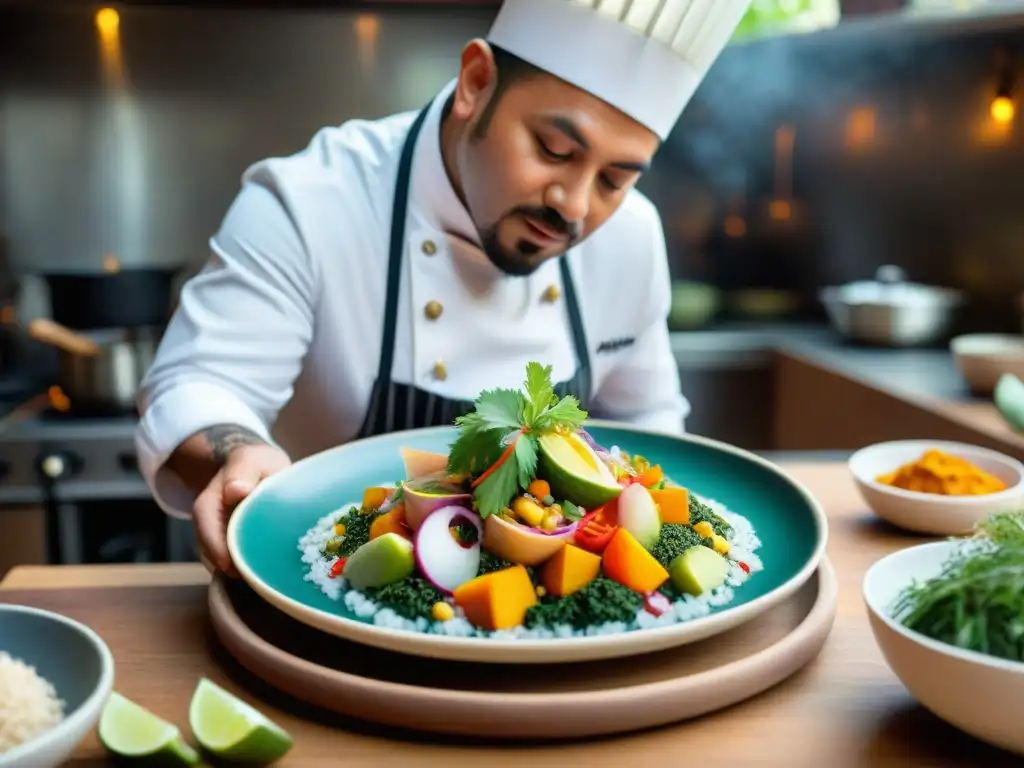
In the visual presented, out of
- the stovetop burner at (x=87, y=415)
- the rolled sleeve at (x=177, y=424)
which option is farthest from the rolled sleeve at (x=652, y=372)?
the stovetop burner at (x=87, y=415)

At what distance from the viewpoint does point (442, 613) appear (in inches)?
36.8

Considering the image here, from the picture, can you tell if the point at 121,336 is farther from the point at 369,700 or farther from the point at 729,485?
the point at 369,700

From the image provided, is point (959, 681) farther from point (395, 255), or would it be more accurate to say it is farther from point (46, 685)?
point (395, 255)

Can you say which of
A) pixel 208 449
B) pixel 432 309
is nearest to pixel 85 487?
pixel 432 309

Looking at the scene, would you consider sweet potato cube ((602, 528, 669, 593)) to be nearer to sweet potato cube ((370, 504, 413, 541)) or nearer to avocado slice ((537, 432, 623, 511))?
avocado slice ((537, 432, 623, 511))

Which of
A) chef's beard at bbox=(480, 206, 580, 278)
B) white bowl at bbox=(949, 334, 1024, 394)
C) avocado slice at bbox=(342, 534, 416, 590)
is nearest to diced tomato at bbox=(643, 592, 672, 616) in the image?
avocado slice at bbox=(342, 534, 416, 590)

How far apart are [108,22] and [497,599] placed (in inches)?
125

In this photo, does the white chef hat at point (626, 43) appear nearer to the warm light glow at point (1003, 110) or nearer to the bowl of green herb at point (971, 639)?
the bowl of green herb at point (971, 639)

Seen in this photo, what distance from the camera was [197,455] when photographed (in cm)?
140

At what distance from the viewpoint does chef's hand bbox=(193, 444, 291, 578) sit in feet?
3.67

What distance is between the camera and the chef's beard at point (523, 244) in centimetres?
158

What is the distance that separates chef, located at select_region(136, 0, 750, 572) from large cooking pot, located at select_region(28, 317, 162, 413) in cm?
112

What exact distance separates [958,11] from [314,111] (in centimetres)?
210

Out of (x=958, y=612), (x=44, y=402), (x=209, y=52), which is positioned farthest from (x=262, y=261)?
(x=209, y=52)
